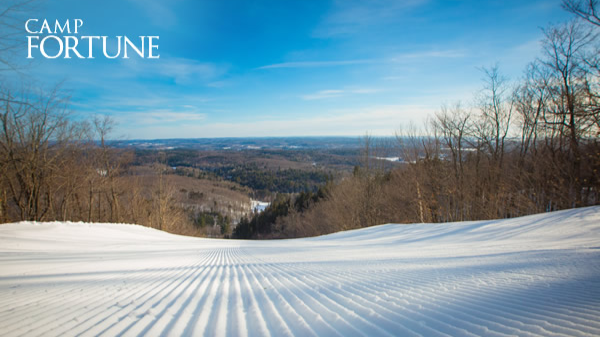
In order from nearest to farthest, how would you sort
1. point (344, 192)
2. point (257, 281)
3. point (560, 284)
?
1. point (560, 284)
2. point (257, 281)
3. point (344, 192)

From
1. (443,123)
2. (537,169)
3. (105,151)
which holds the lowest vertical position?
(537,169)

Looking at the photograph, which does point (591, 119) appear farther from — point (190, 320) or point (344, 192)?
point (344, 192)

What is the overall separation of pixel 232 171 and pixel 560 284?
14435 centimetres

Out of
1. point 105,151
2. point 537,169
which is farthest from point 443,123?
point 105,151

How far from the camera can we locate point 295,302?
9.33 feet

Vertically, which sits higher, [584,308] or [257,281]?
[584,308]

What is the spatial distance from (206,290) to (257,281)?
89 centimetres

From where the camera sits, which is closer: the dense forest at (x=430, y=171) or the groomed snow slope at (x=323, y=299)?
the groomed snow slope at (x=323, y=299)

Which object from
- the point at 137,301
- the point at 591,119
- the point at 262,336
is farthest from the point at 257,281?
the point at 591,119

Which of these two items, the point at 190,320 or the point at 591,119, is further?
the point at 591,119

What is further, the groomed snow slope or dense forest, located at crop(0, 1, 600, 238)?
dense forest, located at crop(0, 1, 600, 238)

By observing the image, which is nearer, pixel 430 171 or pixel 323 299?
pixel 323 299

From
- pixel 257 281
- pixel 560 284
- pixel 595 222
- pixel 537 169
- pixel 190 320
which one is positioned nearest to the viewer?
pixel 190 320

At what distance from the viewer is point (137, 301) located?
2.91m
